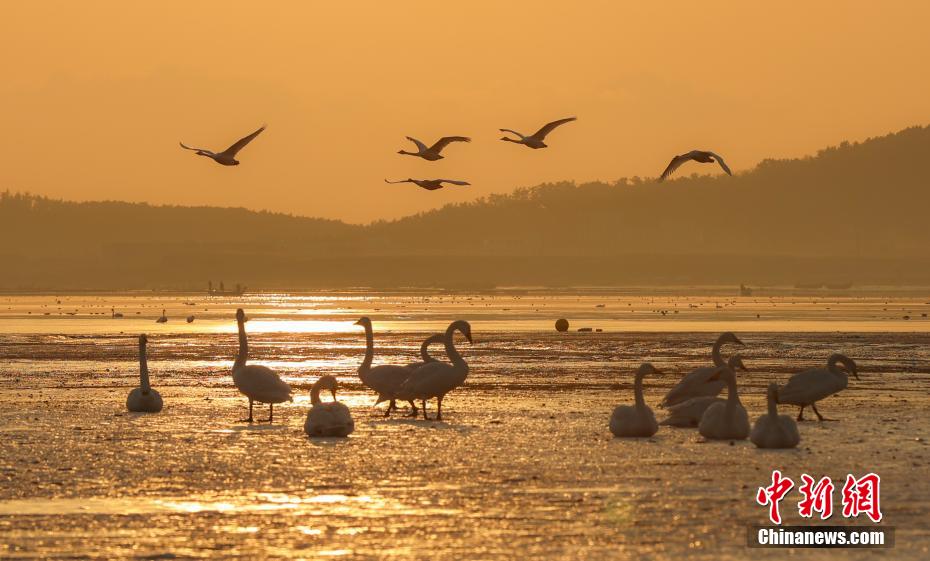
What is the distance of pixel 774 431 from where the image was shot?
21.5m

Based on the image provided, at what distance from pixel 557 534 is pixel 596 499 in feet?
6.96

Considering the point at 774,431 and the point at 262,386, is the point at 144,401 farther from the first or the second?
the point at 774,431

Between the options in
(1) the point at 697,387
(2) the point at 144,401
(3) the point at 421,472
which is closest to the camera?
(3) the point at 421,472

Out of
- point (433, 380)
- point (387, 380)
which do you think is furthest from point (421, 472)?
point (387, 380)

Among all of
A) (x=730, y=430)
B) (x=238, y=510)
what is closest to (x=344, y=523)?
(x=238, y=510)

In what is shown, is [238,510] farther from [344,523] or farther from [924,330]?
[924,330]

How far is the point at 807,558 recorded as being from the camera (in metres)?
14.4

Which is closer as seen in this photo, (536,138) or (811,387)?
(811,387)

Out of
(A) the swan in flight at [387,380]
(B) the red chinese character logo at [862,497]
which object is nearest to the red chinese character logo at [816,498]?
(B) the red chinese character logo at [862,497]

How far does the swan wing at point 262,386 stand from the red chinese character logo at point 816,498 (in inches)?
418

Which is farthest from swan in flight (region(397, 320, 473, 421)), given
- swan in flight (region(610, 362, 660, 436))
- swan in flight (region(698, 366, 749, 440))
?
swan in flight (region(698, 366, 749, 440))

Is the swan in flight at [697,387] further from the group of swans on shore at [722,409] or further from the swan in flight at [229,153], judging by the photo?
the swan in flight at [229,153]

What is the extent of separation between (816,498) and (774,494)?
20.2 inches

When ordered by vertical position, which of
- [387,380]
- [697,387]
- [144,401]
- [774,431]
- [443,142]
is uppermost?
[443,142]
